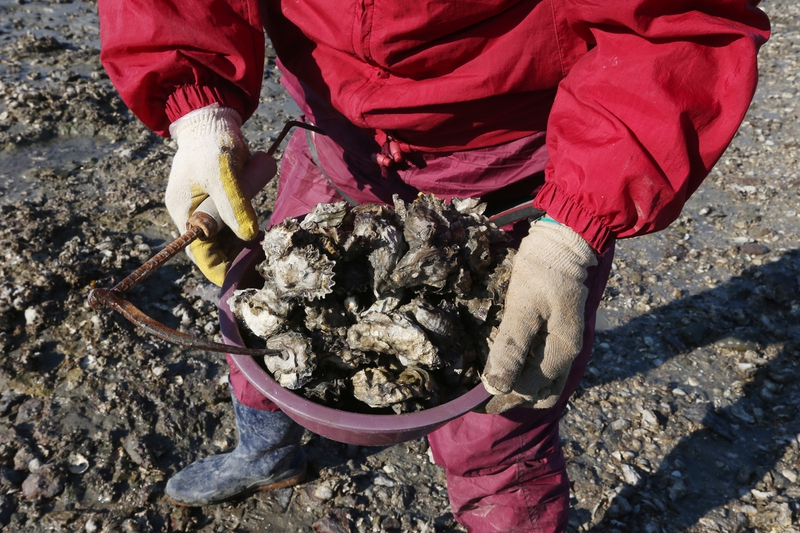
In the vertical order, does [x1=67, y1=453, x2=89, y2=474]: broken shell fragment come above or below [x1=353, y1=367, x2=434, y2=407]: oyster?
below

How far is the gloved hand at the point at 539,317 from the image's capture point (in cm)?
149

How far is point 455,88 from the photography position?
168cm

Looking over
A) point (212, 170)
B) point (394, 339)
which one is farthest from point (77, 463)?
point (394, 339)

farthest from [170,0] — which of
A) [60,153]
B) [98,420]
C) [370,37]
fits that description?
[60,153]

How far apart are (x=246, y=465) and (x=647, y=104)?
2.01 metres

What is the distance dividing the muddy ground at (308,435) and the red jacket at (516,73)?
1.44m

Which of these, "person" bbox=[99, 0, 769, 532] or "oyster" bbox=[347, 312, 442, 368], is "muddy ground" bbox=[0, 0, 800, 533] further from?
"oyster" bbox=[347, 312, 442, 368]

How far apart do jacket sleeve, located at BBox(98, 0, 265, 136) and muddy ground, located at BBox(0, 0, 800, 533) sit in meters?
1.49

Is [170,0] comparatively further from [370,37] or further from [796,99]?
[796,99]

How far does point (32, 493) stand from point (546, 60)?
2.46m

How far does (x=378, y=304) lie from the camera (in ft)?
5.16

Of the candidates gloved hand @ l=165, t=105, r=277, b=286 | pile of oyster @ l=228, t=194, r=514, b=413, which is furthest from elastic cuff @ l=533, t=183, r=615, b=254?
gloved hand @ l=165, t=105, r=277, b=286

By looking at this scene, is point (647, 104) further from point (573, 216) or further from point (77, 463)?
point (77, 463)

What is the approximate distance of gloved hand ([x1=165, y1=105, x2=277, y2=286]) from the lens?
175 cm
